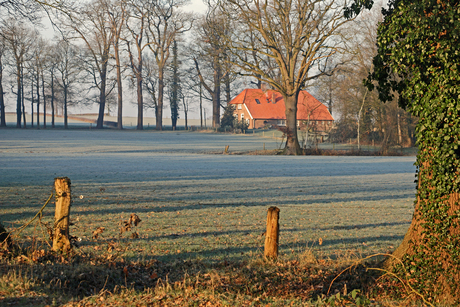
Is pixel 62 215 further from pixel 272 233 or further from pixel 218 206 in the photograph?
pixel 218 206

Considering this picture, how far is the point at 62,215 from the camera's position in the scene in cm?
589

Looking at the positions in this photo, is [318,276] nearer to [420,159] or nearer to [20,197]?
[420,159]

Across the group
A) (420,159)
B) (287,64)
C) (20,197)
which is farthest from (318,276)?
(287,64)

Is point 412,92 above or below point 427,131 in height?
above

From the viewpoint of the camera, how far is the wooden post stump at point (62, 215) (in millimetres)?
5840

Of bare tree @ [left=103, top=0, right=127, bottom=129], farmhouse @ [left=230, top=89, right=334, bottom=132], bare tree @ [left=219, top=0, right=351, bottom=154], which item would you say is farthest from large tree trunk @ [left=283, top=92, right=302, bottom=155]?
farmhouse @ [left=230, top=89, right=334, bottom=132]

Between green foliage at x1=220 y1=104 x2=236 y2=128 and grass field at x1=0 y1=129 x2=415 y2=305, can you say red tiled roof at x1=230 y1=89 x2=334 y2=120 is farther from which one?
grass field at x1=0 y1=129 x2=415 y2=305

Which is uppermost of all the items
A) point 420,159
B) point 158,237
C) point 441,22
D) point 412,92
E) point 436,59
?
point 441,22

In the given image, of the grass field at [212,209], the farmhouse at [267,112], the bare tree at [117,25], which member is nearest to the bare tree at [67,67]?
the bare tree at [117,25]

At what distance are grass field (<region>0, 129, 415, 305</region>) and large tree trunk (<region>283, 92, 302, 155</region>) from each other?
1223 cm

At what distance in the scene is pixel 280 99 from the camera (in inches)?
3354

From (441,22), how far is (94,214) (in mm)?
8105

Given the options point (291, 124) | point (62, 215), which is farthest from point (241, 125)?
point (62, 215)

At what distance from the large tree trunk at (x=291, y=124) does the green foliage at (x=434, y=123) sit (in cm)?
2825
